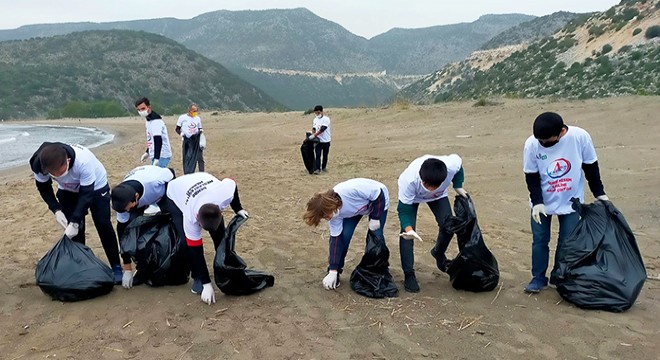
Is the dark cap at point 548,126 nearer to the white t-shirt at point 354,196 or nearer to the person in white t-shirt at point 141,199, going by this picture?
the white t-shirt at point 354,196

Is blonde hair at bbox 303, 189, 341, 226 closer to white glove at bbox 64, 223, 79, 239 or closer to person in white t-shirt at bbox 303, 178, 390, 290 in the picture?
person in white t-shirt at bbox 303, 178, 390, 290

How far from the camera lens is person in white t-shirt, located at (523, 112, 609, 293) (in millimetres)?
3998

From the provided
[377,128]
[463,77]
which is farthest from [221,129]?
[463,77]

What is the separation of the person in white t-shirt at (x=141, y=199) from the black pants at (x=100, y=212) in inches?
3.9

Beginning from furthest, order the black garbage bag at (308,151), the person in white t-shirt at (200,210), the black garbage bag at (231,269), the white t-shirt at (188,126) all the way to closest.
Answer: the black garbage bag at (308,151)
the white t-shirt at (188,126)
the black garbage bag at (231,269)
the person in white t-shirt at (200,210)

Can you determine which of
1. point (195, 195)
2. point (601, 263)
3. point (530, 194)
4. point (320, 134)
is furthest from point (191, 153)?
point (601, 263)

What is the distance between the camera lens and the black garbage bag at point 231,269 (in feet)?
13.5

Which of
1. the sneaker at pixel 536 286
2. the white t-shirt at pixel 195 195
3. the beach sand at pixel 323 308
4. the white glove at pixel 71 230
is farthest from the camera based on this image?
the sneaker at pixel 536 286

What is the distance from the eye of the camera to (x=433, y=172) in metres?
3.87

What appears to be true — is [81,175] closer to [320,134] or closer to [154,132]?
[154,132]

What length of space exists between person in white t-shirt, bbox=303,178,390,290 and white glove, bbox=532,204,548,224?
1.08 metres

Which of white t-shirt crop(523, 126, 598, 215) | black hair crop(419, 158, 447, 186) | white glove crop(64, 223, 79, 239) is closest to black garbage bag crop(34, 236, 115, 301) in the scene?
white glove crop(64, 223, 79, 239)

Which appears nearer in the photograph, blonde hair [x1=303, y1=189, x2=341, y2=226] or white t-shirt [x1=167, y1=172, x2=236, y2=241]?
white t-shirt [x1=167, y1=172, x2=236, y2=241]

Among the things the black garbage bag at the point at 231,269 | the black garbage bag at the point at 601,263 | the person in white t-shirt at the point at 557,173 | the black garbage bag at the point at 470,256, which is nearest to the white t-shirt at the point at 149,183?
the black garbage bag at the point at 231,269
